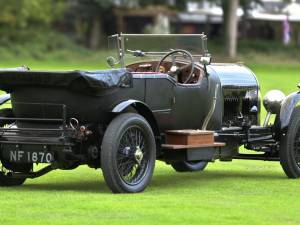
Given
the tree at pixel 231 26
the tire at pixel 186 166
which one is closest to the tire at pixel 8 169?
the tire at pixel 186 166

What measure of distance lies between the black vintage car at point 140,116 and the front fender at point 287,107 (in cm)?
1

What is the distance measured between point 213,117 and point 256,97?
1137 mm

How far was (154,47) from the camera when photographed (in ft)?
38.6

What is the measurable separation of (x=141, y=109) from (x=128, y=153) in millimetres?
583

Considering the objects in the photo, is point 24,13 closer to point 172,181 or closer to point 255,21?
point 255,21

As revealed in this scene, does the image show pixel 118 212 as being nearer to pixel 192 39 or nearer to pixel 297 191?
pixel 297 191

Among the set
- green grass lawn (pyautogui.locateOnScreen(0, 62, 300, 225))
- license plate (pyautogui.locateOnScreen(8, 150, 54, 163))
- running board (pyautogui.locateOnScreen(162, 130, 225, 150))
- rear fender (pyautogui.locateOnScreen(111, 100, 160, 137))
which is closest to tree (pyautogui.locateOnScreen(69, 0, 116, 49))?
green grass lawn (pyautogui.locateOnScreen(0, 62, 300, 225))

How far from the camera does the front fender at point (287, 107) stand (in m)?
11.5

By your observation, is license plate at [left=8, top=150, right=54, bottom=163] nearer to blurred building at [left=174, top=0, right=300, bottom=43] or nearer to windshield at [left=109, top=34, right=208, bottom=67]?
windshield at [left=109, top=34, right=208, bottom=67]

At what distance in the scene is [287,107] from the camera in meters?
11.6

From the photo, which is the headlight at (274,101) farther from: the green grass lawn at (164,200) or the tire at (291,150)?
the green grass lawn at (164,200)

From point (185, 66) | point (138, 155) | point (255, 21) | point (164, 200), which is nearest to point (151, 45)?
point (185, 66)

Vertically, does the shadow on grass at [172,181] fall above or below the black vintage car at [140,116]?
below

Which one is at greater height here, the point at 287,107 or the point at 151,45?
the point at 151,45
